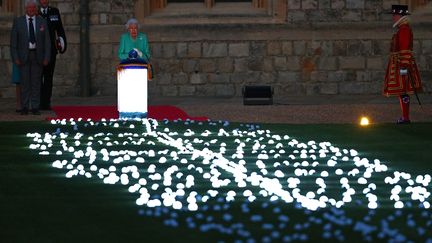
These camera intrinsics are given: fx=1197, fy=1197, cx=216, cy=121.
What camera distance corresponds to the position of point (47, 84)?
61.9ft

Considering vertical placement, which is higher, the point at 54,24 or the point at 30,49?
the point at 54,24

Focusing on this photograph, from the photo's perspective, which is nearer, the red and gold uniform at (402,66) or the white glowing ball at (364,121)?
the white glowing ball at (364,121)

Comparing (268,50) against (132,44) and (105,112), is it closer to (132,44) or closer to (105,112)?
(105,112)

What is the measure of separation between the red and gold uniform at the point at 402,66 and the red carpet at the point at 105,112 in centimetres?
277

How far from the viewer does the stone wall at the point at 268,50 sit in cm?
2297

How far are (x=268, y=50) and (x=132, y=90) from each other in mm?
6259

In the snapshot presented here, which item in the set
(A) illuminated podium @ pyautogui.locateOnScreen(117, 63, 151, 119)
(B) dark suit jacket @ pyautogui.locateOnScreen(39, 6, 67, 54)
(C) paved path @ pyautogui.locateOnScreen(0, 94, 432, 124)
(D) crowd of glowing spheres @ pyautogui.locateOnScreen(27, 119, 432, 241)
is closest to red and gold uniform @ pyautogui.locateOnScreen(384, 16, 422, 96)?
(C) paved path @ pyautogui.locateOnScreen(0, 94, 432, 124)

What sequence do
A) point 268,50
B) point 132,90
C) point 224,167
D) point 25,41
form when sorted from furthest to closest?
1. point 268,50
2. point 25,41
3. point 132,90
4. point 224,167

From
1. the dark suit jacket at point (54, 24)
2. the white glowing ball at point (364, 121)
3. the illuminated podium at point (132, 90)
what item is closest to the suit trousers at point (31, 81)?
the dark suit jacket at point (54, 24)

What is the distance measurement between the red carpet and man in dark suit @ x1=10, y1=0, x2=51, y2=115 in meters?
0.57

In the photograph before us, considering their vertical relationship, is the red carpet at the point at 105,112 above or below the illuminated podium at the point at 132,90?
below

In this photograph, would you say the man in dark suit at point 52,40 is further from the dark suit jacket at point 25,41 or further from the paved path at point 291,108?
the dark suit jacket at point 25,41

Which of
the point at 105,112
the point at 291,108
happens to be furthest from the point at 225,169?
the point at 291,108

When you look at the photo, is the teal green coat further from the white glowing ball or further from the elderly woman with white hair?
the white glowing ball
